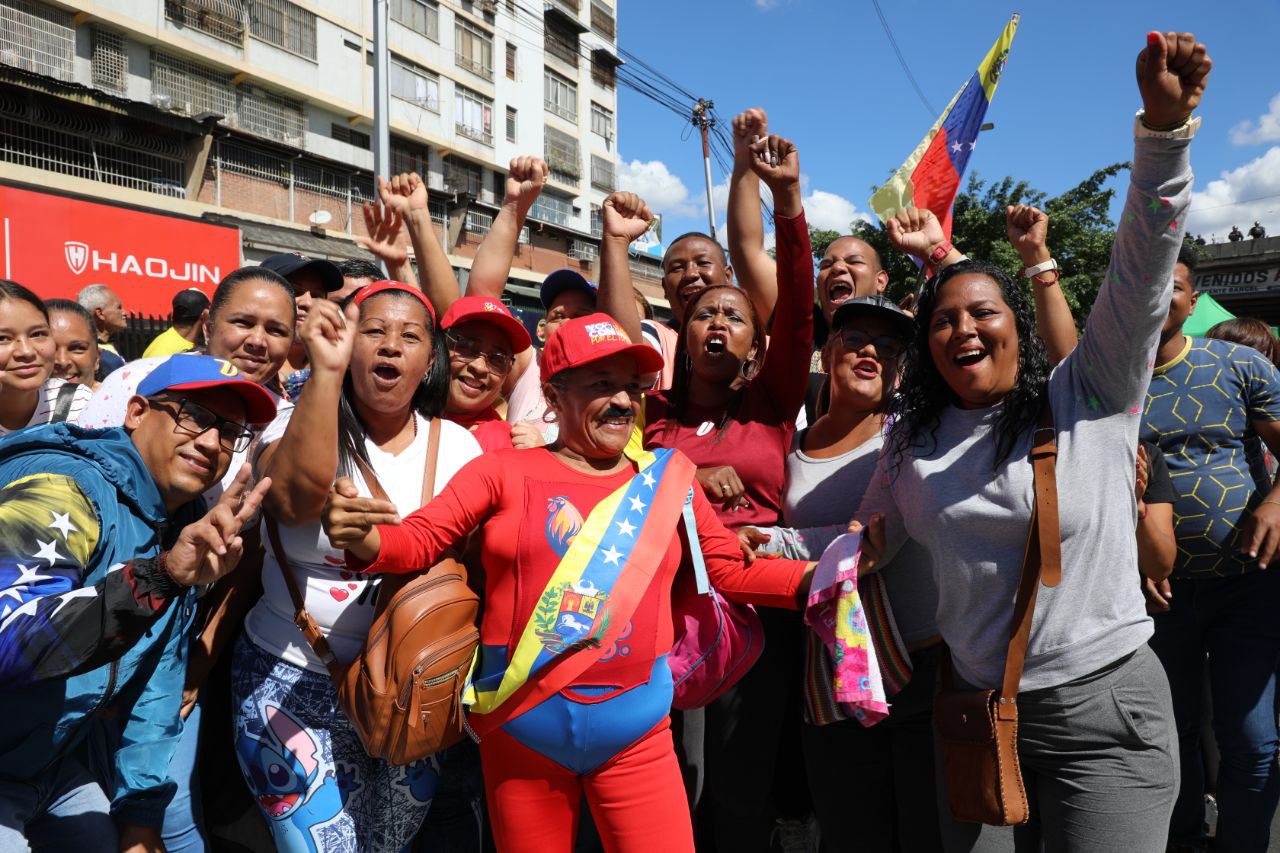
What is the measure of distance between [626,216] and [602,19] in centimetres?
4456

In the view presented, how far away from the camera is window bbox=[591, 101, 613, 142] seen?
139 ft

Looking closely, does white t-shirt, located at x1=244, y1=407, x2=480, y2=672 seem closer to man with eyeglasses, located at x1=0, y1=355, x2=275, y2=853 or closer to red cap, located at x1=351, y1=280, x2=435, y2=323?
man with eyeglasses, located at x1=0, y1=355, x2=275, y2=853

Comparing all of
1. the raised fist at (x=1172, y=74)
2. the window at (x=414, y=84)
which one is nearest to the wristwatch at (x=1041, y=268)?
the raised fist at (x=1172, y=74)

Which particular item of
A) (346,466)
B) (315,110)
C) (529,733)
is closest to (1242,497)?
(529,733)

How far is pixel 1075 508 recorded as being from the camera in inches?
85.0

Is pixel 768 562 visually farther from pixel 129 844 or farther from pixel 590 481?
pixel 129 844

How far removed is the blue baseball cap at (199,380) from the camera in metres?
2.32

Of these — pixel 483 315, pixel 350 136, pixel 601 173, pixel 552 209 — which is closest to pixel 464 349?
pixel 483 315

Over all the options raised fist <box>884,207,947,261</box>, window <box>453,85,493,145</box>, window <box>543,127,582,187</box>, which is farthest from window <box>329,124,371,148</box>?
raised fist <box>884,207,947,261</box>

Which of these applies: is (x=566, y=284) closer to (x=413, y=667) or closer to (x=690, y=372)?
(x=690, y=372)

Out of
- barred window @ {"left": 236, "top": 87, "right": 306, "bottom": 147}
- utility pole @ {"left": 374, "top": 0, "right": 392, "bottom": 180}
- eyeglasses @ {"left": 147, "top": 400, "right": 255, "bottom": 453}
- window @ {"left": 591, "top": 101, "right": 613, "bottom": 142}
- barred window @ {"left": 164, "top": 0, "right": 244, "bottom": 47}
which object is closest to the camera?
eyeglasses @ {"left": 147, "top": 400, "right": 255, "bottom": 453}

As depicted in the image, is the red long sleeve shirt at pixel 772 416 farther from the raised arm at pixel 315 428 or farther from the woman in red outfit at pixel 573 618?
the raised arm at pixel 315 428

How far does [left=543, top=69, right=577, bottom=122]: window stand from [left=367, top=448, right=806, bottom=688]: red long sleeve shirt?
39.7 metres

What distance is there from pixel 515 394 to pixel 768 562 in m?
1.58
